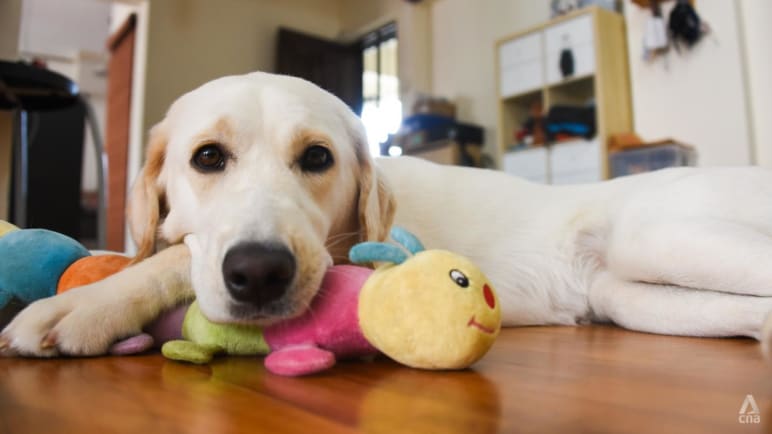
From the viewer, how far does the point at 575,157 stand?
580 cm

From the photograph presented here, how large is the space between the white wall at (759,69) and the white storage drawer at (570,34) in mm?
1343

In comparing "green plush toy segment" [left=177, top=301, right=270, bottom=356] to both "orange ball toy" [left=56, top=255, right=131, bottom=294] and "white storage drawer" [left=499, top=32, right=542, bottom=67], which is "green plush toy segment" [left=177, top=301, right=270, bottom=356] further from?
"white storage drawer" [left=499, top=32, right=542, bottom=67]

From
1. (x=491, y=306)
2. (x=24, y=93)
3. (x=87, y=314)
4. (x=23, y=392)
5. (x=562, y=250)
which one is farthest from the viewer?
(x=24, y=93)

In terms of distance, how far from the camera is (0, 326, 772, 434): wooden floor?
0.68m

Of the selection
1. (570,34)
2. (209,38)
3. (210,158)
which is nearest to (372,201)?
(210,158)

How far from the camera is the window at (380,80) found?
350 inches

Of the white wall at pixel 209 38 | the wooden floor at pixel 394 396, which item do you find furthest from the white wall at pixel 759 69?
the white wall at pixel 209 38

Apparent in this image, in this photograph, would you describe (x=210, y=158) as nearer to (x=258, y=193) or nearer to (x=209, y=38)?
(x=258, y=193)

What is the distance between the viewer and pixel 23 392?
2.71 feet

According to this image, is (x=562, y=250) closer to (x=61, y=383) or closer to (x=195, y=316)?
(x=195, y=316)

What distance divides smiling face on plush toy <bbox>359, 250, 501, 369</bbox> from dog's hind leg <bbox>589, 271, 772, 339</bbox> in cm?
80

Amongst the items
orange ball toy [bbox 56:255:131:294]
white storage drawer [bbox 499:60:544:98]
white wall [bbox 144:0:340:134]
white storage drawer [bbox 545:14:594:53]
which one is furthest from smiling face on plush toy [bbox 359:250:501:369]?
white wall [bbox 144:0:340:134]

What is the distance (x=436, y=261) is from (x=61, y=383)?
2.05ft

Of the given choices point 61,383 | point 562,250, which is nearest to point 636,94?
point 562,250
